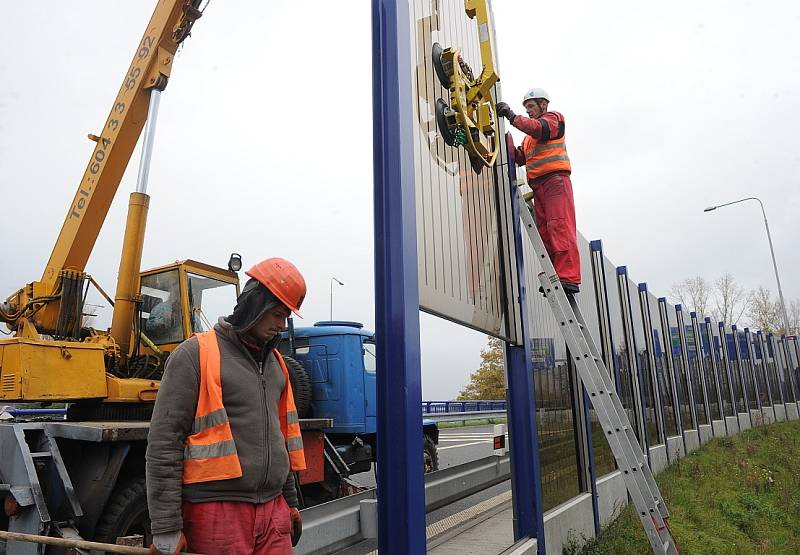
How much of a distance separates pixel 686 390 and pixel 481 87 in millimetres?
11013

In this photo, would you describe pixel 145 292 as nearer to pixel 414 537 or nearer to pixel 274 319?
pixel 274 319

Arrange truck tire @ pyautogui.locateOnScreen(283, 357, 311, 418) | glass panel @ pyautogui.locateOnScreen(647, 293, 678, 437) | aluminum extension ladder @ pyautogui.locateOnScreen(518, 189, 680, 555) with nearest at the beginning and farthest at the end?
aluminum extension ladder @ pyautogui.locateOnScreen(518, 189, 680, 555) < truck tire @ pyautogui.locateOnScreen(283, 357, 311, 418) < glass panel @ pyautogui.locateOnScreen(647, 293, 678, 437)

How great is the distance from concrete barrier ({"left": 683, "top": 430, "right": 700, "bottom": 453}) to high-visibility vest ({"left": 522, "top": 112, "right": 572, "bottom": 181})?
28.8ft

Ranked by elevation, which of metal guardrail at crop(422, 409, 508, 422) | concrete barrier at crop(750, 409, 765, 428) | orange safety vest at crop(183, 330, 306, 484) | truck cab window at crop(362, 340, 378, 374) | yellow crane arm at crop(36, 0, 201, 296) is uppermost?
yellow crane arm at crop(36, 0, 201, 296)

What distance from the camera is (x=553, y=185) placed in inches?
199

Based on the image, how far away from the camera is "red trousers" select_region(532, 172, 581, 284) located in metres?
4.94

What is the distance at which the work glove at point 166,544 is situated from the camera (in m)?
2.21

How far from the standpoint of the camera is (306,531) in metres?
5.19

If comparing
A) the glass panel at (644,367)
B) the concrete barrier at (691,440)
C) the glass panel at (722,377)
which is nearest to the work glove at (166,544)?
the glass panel at (644,367)

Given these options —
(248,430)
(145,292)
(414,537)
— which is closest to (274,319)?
(248,430)

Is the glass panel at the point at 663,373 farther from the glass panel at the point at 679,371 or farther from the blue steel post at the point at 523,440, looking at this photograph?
the blue steel post at the point at 523,440

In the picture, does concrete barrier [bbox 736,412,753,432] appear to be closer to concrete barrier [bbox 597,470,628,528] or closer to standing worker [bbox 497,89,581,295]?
concrete barrier [bbox 597,470,628,528]

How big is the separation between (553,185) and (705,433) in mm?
11079

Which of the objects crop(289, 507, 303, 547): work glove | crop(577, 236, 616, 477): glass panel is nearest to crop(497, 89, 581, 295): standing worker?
crop(577, 236, 616, 477): glass panel
